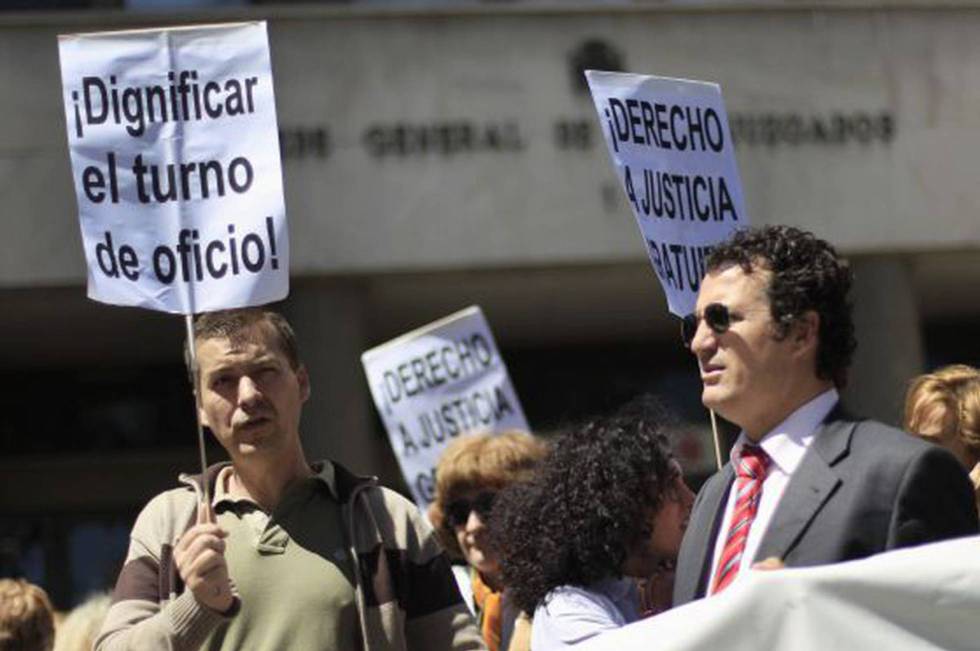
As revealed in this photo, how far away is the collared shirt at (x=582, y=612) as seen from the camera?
191 inches

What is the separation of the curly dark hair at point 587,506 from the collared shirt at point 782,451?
81 cm

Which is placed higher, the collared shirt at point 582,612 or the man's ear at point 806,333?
the man's ear at point 806,333

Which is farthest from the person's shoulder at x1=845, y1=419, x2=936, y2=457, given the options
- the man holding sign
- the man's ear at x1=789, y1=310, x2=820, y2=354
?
the man holding sign

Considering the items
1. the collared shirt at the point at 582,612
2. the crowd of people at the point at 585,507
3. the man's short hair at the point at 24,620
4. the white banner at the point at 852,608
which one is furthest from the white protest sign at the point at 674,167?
the white banner at the point at 852,608

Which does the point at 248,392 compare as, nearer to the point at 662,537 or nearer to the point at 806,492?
the point at 662,537

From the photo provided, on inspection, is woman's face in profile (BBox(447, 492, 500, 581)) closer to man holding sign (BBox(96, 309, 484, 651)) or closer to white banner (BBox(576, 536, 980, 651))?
man holding sign (BBox(96, 309, 484, 651))

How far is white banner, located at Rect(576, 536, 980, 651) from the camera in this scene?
142 inches

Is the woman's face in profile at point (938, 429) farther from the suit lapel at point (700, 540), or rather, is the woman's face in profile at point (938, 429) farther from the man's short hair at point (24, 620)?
the man's short hair at point (24, 620)

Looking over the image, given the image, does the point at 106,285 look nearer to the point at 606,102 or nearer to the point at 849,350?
the point at 606,102

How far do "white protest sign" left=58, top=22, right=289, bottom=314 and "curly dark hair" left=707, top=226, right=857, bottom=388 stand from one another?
1.26m

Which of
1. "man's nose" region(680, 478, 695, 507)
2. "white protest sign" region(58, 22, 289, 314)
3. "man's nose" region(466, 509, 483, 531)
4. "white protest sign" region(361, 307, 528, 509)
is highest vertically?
"white protest sign" region(58, 22, 289, 314)

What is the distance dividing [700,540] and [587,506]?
75 centimetres

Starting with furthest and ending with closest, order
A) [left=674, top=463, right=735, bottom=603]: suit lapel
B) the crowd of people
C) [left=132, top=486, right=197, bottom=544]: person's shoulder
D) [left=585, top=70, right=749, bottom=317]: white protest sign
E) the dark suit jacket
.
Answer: [left=585, top=70, right=749, bottom=317]: white protest sign
[left=132, top=486, right=197, bottom=544]: person's shoulder
[left=674, top=463, right=735, bottom=603]: suit lapel
the crowd of people
the dark suit jacket

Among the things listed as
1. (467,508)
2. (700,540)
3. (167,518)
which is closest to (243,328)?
(167,518)
